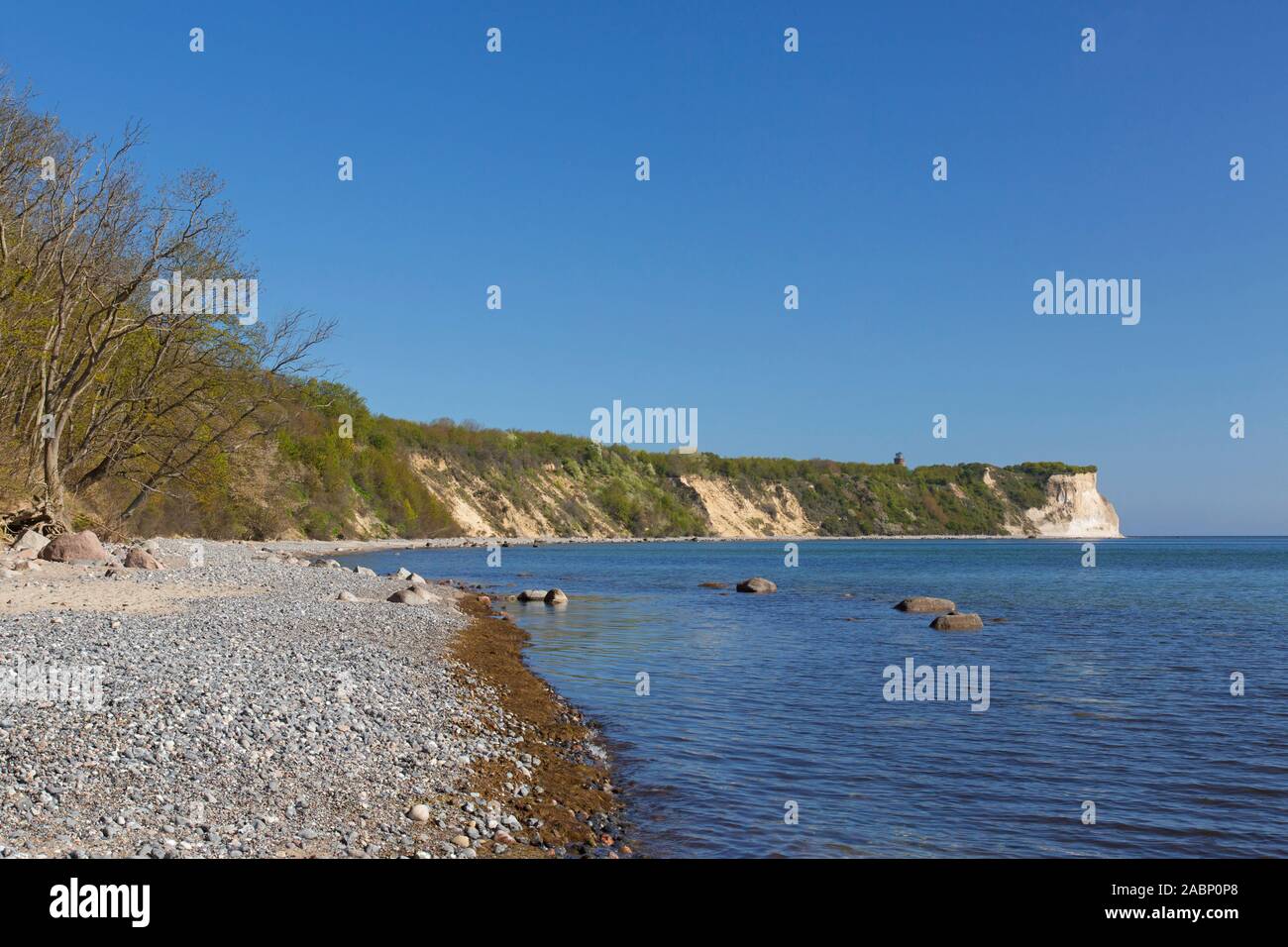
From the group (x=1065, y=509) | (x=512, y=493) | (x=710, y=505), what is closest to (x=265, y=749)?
(x=512, y=493)

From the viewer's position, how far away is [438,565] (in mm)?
57625

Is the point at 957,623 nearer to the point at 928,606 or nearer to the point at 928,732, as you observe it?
the point at 928,606

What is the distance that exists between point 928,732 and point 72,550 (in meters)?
23.7

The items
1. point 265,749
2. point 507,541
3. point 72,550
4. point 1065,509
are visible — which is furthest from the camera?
point 1065,509

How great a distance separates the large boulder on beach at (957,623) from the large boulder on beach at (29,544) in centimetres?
2569

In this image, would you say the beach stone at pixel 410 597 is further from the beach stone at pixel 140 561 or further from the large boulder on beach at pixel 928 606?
the large boulder on beach at pixel 928 606

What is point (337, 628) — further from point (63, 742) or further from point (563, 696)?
point (63, 742)

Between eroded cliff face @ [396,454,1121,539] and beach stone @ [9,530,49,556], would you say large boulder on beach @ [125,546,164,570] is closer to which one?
beach stone @ [9,530,49,556]

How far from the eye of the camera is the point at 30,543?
89.1ft

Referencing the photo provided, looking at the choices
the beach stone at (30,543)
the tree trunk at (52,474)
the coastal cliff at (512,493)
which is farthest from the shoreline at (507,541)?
the beach stone at (30,543)

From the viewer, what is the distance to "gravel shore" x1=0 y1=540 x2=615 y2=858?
7.16m

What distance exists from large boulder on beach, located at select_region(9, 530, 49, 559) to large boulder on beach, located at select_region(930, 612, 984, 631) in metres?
25.7

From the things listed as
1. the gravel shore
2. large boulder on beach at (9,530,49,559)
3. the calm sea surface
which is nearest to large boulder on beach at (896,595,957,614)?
the calm sea surface
